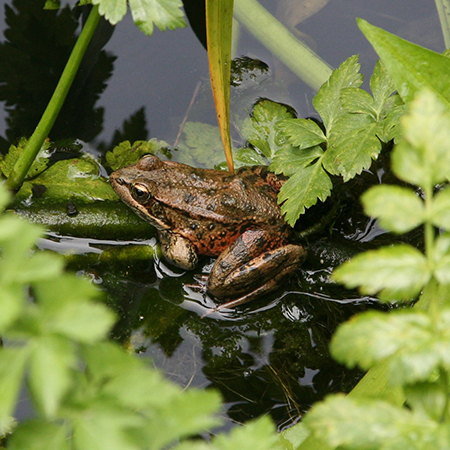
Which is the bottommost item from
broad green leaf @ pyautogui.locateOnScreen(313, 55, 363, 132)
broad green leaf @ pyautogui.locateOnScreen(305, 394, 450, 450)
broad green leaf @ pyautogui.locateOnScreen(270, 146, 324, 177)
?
broad green leaf @ pyautogui.locateOnScreen(305, 394, 450, 450)

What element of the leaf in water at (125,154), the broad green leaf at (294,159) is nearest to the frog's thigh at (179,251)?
→ the leaf in water at (125,154)

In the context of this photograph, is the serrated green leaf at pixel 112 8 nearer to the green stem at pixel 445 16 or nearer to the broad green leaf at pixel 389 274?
the broad green leaf at pixel 389 274

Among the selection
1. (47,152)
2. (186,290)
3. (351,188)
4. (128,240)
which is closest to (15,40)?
(47,152)

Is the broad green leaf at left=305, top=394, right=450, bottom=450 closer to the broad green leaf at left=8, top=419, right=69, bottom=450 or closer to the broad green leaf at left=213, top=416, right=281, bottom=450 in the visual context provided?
the broad green leaf at left=213, top=416, right=281, bottom=450

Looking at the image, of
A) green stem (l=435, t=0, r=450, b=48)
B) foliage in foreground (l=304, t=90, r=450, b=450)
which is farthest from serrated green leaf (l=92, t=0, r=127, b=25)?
green stem (l=435, t=0, r=450, b=48)

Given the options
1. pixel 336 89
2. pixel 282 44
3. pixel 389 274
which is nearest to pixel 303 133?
pixel 336 89

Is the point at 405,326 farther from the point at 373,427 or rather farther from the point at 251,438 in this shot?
the point at 251,438
